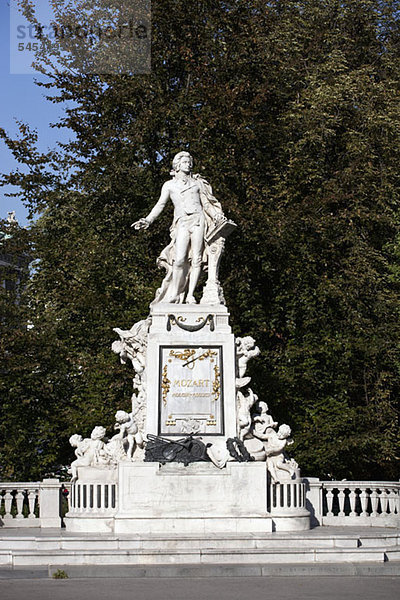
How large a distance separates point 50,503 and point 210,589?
6661 mm

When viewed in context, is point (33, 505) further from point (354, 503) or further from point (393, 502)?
point (393, 502)

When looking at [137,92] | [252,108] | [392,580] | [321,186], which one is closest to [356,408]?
[321,186]

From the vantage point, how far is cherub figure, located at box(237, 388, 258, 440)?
15695 mm

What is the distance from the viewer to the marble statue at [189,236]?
16.7m

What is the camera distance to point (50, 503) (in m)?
17.4

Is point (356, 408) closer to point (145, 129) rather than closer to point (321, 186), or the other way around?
point (321, 186)

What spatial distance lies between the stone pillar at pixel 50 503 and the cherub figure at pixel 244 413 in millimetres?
3661

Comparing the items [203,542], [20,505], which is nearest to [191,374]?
[203,542]

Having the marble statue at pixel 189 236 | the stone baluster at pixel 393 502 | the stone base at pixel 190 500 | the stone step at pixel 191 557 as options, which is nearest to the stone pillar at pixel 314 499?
the stone baluster at pixel 393 502

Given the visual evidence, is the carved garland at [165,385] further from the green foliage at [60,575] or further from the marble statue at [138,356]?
the green foliage at [60,575]

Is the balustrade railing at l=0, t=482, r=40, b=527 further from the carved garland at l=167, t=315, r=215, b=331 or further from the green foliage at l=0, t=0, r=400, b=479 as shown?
the green foliage at l=0, t=0, r=400, b=479

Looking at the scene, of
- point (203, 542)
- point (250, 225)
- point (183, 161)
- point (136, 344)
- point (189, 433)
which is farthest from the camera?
point (250, 225)

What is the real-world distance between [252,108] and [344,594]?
1614 centimetres

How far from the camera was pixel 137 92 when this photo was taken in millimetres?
25188
